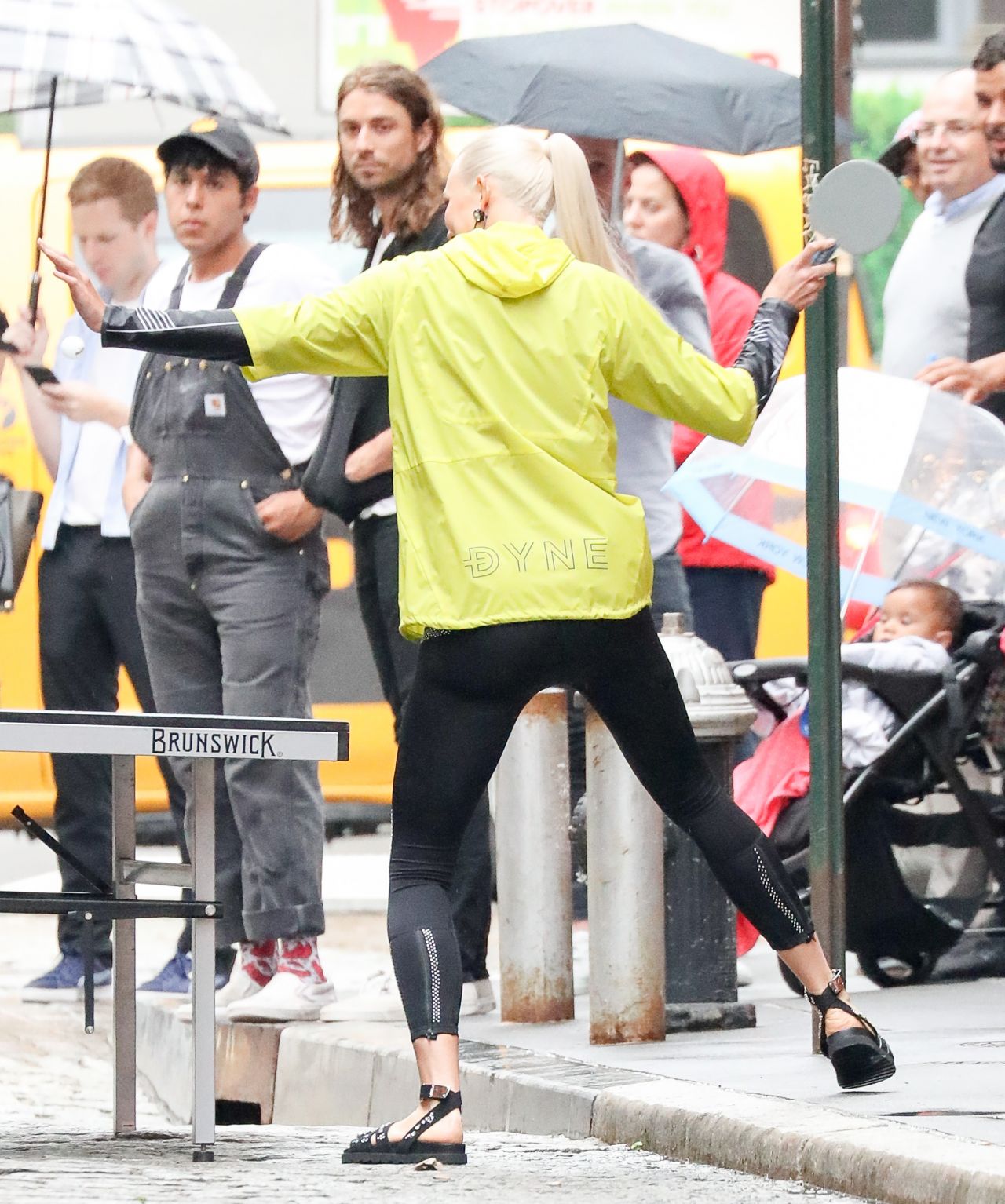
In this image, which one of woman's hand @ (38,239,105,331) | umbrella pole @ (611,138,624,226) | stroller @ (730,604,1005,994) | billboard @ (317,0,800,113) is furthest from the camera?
billboard @ (317,0,800,113)

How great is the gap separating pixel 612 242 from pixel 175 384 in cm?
160

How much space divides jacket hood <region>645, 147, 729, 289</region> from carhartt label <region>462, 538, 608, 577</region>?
3.32m

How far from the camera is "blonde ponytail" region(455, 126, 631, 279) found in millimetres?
4664

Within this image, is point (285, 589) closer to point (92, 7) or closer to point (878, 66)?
point (92, 7)

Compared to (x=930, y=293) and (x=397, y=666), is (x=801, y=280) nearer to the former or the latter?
(x=397, y=666)

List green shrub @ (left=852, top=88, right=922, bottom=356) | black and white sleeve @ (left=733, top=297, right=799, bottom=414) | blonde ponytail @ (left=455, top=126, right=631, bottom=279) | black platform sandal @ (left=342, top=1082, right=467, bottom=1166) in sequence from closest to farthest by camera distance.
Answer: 1. black platform sandal @ (left=342, top=1082, right=467, bottom=1166)
2. blonde ponytail @ (left=455, top=126, right=631, bottom=279)
3. black and white sleeve @ (left=733, top=297, right=799, bottom=414)
4. green shrub @ (left=852, top=88, right=922, bottom=356)

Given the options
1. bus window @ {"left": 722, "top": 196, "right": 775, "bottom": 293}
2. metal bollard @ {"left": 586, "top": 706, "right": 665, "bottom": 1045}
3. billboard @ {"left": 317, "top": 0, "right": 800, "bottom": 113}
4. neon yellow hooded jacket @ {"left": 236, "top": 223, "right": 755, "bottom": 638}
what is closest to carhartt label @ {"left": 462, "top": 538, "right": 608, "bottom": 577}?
neon yellow hooded jacket @ {"left": 236, "top": 223, "right": 755, "bottom": 638}

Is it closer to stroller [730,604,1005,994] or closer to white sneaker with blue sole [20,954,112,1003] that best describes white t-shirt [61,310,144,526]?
white sneaker with blue sole [20,954,112,1003]

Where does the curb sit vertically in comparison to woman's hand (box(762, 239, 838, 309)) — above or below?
below

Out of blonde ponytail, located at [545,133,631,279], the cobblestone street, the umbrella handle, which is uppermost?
blonde ponytail, located at [545,133,631,279]

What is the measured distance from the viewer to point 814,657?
17.7ft

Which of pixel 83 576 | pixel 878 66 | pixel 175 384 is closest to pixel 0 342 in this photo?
pixel 83 576

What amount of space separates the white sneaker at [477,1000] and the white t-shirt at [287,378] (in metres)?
1.34

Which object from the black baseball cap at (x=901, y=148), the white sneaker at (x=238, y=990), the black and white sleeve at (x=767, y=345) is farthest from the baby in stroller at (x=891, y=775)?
the black and white sleeve at (x=767, y=345)
